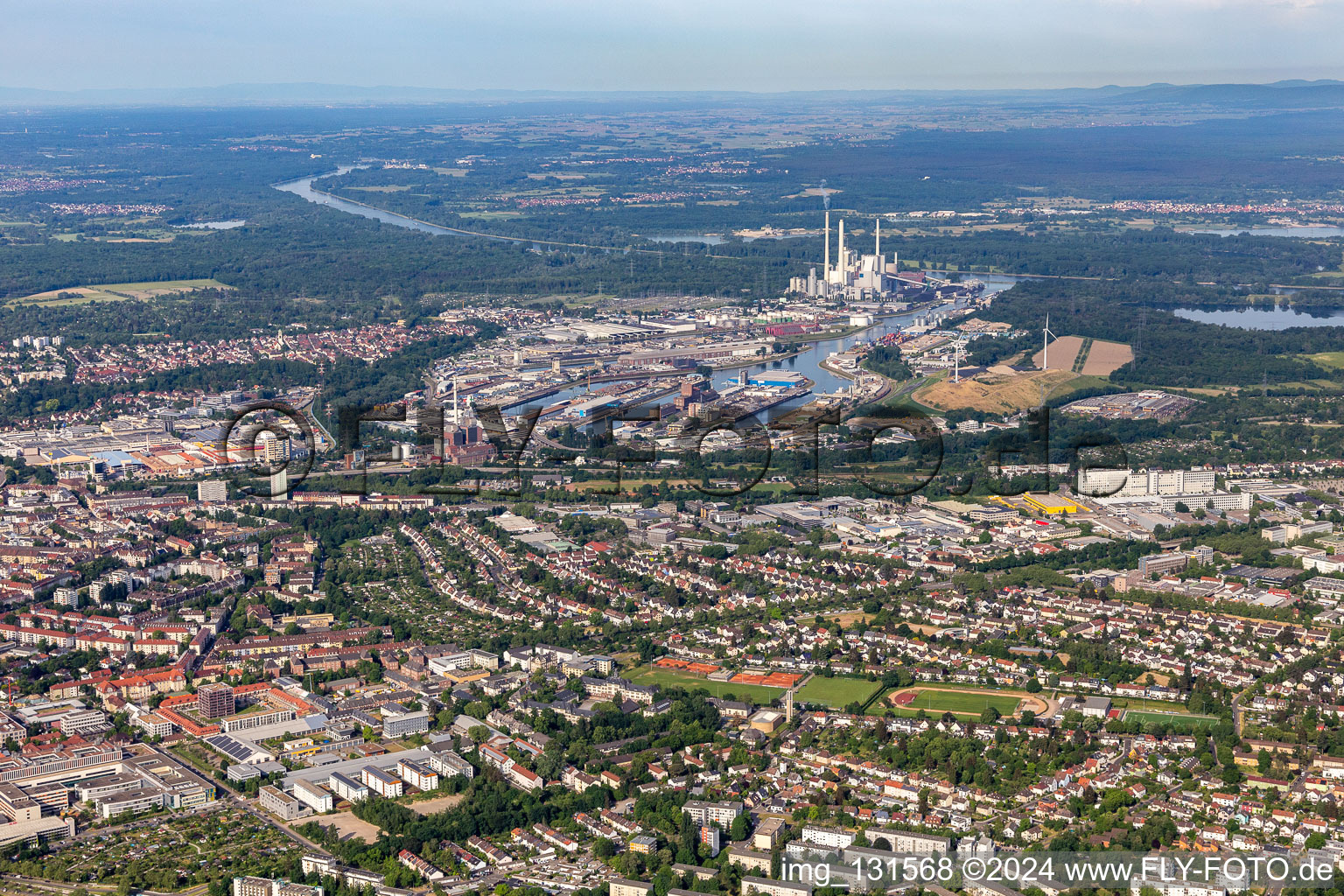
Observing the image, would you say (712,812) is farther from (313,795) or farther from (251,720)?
(251,720)

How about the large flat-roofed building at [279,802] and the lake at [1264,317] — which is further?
the lake at [1264,317]

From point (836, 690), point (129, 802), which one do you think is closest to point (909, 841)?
point (836, 690)

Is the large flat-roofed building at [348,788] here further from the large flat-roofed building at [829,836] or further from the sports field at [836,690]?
the sports field at [836,690]

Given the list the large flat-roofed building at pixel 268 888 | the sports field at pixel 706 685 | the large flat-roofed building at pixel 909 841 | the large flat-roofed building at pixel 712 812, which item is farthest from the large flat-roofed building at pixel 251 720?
the large flat-roofed building at pixel 909 841

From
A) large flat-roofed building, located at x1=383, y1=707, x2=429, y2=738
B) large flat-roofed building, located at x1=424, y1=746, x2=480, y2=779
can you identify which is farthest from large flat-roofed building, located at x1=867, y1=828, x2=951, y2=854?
large flat-roofed building, located at x1=383, y1=707, x2=429, y2=738

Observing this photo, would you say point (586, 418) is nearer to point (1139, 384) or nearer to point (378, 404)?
point (378, 404)
